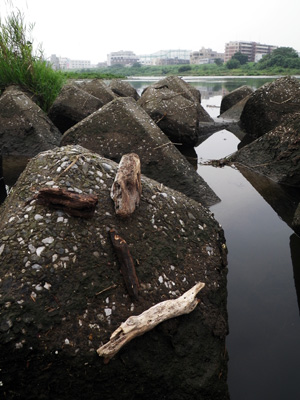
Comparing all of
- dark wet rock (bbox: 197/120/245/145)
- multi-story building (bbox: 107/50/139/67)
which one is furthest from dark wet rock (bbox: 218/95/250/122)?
multi-story building (bbox: 107/50/139/67)

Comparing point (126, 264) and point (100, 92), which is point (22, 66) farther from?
point (126, 264)

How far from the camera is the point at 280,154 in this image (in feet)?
19.0

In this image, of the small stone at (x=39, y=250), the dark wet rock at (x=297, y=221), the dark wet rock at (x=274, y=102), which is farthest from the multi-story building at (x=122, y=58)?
the small stone at (x=39, y=250)

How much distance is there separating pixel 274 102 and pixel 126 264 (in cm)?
741

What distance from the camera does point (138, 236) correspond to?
7.39 ft

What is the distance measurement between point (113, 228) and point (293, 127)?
4.64 metres

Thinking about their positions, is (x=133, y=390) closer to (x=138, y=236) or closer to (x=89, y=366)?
(x=89, y=366)

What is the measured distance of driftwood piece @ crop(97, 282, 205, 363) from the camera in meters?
1.80

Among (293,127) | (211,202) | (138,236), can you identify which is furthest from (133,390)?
(293,127)

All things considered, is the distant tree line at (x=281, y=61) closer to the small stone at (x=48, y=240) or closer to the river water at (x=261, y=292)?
the river water at (x=261, y=292)

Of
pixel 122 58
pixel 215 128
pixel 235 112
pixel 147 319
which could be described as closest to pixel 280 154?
pixel 147 319

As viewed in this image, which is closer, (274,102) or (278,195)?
(278,195)

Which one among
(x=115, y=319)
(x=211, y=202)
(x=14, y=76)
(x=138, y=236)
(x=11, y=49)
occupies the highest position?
(x=11, y=49)

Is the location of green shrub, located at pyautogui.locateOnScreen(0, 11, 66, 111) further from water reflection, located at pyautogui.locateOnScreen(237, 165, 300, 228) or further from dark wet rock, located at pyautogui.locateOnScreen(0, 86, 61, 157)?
water reflection, located at pyautogui.locateOnScreen(237, 165, 300, 228)
